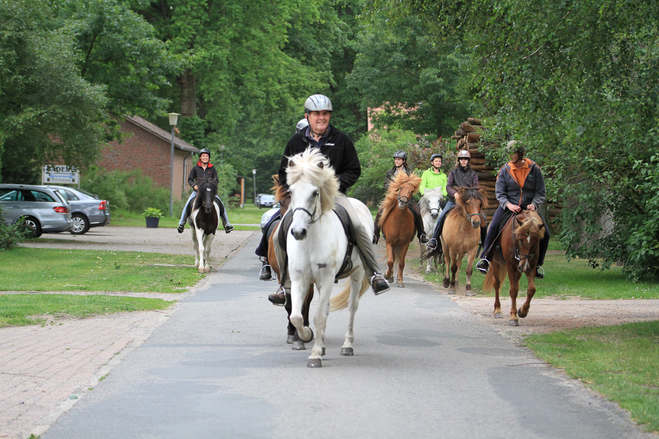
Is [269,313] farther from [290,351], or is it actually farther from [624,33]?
[624,33]

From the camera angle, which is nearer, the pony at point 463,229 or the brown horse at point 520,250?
the brown horse at point 520,250

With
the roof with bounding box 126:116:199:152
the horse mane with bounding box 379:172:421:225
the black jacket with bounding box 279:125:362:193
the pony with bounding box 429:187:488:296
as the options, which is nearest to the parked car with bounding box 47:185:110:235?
the roof with bounding box 126:116:199:152

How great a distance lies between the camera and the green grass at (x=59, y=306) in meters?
10.2

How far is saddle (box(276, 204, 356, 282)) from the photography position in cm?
792

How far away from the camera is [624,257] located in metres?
15.3

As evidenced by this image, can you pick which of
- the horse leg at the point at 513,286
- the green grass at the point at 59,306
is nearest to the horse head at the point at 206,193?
the green grass at the point at 59,306

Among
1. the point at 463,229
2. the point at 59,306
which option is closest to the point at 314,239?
the point at 59,306

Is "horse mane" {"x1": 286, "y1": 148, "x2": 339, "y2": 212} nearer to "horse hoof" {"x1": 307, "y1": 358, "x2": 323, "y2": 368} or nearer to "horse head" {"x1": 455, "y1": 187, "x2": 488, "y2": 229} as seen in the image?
"horse hoof" {"x1": 307, "y1": 358, "x2": 323, "y2": 368}

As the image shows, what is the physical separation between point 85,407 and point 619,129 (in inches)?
270

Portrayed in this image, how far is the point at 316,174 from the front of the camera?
7.14 meters

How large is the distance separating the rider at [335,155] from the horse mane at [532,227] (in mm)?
2800

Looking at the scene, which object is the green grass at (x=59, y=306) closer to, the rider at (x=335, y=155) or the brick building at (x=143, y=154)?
the rider at (x=335, y=155)

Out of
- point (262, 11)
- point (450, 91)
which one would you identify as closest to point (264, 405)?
point (450, 91)

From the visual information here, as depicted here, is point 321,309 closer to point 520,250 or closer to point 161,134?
point 520,250
